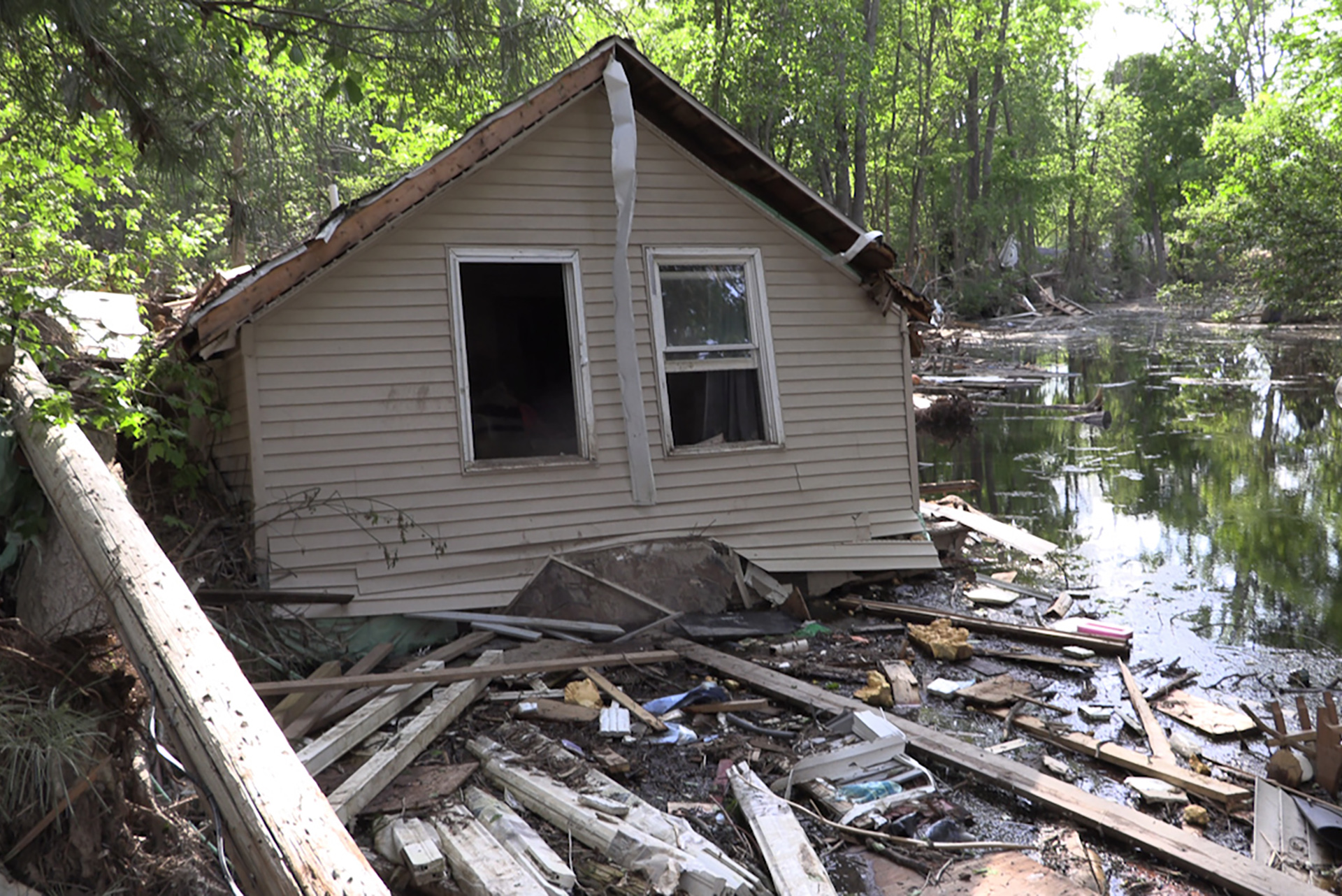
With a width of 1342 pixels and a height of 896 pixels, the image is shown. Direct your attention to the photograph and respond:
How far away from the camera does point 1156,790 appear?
5117 millimetres

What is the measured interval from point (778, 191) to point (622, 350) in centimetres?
224

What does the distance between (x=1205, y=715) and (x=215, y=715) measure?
6.42 metres

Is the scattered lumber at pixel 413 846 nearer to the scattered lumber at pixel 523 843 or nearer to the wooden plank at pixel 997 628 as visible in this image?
the scattered lumber at pixel 523 843

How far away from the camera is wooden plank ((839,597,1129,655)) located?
24.8 feet

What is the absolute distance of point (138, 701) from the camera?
11.5ft

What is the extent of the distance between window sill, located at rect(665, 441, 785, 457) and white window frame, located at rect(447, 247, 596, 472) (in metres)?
0.80

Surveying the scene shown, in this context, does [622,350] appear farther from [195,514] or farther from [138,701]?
[138,701]

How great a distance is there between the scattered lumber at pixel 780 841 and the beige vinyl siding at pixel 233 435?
447cm

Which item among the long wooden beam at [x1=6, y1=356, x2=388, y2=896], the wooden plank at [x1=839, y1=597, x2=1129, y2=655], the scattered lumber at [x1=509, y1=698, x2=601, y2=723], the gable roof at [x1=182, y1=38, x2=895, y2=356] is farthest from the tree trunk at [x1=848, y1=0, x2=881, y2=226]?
the long wooden beam at [x1=6, y1=356, x2=388, y2=896]

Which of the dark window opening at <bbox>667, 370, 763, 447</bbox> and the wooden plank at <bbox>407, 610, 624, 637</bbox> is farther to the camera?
the dark window opening at <bbox>667, 370, 763, 447</bbox>

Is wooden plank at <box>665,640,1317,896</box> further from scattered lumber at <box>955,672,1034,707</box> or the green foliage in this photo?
the green foliage

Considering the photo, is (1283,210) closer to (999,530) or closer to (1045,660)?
(999,530)

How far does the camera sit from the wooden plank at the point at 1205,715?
6.06 m

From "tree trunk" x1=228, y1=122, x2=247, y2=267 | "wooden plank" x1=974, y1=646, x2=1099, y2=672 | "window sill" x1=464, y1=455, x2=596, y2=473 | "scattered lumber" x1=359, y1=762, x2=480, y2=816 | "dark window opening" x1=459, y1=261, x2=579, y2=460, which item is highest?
"tree trunk" x1=228, y1=122, x2=247, y2=267
